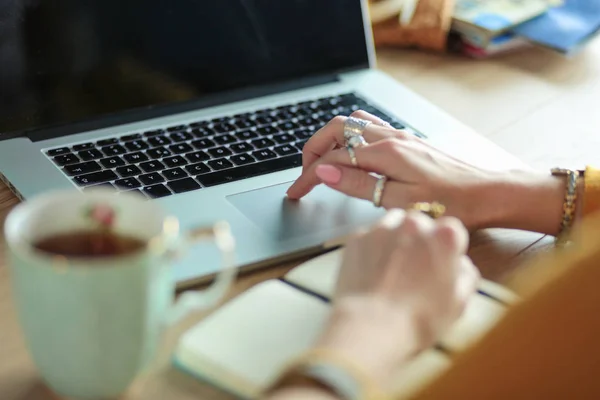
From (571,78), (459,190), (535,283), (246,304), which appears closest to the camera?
(535,283)

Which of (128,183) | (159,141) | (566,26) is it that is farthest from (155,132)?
(566,26)

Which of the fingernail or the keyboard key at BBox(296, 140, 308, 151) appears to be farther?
the keyboard key at BBox(296, 140, 308, 151)

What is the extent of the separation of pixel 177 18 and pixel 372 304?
22.2 inches

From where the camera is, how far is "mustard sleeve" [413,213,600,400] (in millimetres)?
586

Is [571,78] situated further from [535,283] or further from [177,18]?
[535,283]

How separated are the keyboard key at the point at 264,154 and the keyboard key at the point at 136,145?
0.41ft

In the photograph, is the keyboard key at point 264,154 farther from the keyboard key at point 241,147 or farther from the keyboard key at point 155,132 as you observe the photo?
the keyboard key at point 155,132

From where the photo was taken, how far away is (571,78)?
136 centimetres

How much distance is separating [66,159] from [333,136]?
294 millimetres

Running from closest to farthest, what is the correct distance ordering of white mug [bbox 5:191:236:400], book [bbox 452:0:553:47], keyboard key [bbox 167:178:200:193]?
white mug [bbox 5:191:236:400] → keyboard key [bbox 167:178:200:193] → book [bbox 452:0:553:47]

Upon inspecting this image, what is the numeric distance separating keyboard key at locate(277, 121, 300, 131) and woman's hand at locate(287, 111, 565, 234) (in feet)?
0.55

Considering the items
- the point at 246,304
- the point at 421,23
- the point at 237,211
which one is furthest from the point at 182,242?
the point at 421,23

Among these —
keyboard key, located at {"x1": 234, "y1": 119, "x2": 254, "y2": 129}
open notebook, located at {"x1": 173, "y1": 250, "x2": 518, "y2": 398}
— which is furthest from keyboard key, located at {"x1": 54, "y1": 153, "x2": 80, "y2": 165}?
open notebook, located at {"x1": 173, "y1": 250, "x2": 518, "y2": 398}

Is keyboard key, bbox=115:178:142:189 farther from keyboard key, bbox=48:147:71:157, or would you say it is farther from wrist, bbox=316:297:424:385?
wrist, bbox=316:297:424:385
